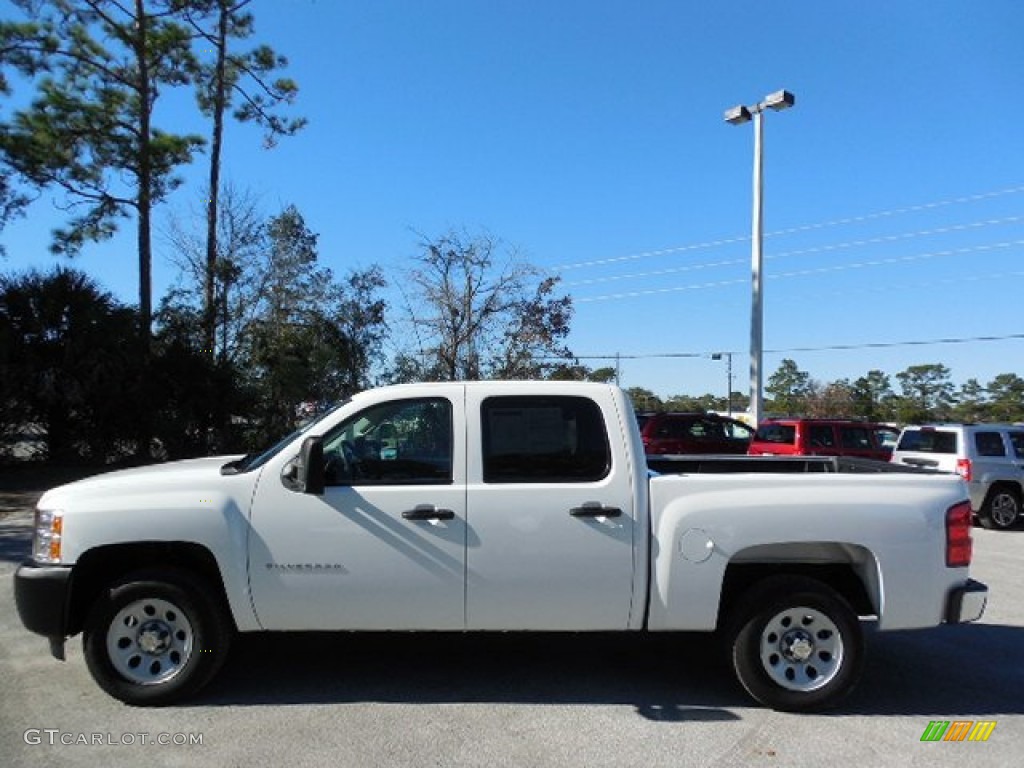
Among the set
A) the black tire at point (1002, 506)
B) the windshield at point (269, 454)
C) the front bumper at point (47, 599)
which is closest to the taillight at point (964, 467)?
the black tire at point (1002, 506)

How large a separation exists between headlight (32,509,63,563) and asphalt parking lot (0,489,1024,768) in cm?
85

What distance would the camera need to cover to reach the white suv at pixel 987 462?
13211 mm

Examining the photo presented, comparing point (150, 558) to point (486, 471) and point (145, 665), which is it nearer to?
point (145, 665)

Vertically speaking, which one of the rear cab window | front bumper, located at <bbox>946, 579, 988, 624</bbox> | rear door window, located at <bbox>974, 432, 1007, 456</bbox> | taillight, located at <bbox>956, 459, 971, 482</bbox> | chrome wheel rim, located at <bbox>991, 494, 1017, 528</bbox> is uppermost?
the rear cab window

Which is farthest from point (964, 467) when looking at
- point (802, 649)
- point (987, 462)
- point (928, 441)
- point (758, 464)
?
point (802, 649)

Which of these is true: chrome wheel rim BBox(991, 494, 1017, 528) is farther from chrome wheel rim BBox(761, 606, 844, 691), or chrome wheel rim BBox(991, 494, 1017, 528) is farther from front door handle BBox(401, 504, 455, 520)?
front door handle BBox(401, 504, 455, 520)

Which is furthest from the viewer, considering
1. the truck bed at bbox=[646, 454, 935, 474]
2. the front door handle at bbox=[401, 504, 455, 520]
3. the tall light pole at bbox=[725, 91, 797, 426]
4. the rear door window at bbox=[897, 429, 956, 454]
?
the tall light pole at bbox=[725, 91, 797, 426]

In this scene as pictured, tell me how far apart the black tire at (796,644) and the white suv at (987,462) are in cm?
921

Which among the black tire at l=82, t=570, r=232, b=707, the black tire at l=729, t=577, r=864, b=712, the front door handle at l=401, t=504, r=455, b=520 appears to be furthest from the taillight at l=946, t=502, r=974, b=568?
the black tire at l=82, t=570, r=232, b=707

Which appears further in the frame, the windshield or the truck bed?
the truck bed

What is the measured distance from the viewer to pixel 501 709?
486 centimetres

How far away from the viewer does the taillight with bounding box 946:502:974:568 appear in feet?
16.1

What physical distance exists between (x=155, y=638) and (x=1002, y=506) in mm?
12960

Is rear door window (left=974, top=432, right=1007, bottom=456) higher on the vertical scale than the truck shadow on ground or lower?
higher
